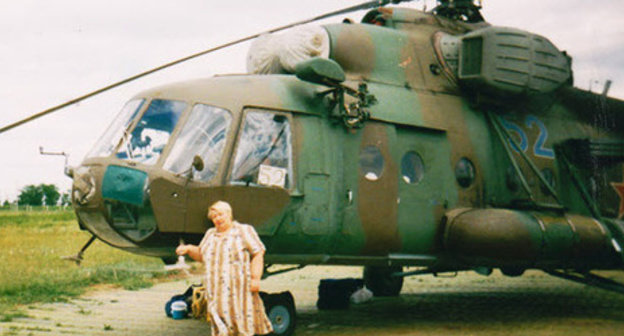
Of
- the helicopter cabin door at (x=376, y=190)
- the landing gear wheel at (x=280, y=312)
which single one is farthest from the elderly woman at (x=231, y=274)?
the helicopter cabin door at (x=376, y=190)

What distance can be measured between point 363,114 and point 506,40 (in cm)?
230

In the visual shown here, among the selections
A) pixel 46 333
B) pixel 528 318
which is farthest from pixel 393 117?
pixel 46 333

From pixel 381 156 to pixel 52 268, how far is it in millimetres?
9369

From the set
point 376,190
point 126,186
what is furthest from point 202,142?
point 376,190

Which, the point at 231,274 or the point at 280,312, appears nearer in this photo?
the point at 231,274

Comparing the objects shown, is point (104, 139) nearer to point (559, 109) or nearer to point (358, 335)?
point (358, 335)

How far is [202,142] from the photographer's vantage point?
677 centimetres

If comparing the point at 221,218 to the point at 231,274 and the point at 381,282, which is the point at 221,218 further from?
the point at 381,282

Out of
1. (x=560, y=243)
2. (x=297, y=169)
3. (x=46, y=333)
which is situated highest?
(x=297, y=169)

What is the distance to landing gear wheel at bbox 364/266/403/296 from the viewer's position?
1189cm

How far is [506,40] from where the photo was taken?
8508 millimetres

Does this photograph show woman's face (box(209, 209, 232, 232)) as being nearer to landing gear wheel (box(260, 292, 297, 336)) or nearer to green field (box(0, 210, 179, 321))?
landing gear wheel (box(260, 292, 297, 336))

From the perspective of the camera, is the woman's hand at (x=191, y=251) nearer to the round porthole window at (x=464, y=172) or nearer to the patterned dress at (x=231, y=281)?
Answer: the patterned dress at (x=231, y=281)

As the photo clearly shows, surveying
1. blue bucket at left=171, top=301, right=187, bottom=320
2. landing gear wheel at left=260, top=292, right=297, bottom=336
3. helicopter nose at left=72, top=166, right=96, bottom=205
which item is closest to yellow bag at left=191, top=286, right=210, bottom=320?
landing gear wheel at left=260, top=292, right=297, bottom=336
